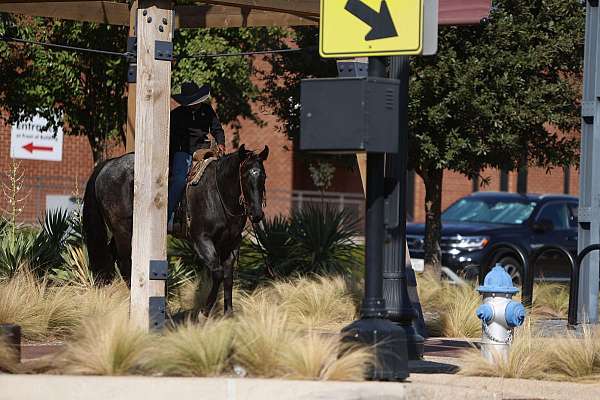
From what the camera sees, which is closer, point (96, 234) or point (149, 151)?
point (149, 151)

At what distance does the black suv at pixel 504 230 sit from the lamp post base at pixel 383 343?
1235 centimetres

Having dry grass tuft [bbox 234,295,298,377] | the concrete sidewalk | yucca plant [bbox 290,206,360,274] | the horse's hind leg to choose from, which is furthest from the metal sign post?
the concrete sidewalk

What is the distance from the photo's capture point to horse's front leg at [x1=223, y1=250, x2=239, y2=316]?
13.1 metres

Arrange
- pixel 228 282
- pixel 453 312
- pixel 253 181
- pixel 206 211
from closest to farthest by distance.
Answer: pixel 253 181 < pixel 228 282 < pixel 206 211 < pixel 453 312

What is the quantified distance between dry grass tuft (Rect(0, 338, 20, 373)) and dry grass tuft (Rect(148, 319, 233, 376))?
0.97 meters

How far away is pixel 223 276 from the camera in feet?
43.3

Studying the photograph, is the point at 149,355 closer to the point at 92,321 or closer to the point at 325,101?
→ the point at 92,321

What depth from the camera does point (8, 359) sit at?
913 centimetres

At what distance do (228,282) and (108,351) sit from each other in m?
4.43

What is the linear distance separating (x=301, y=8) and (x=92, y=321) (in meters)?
4.75

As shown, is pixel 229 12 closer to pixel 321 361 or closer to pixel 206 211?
pixel 206 211

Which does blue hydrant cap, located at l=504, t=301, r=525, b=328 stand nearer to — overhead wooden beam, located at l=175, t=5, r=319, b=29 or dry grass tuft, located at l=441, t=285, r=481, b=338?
dry grass tuft, located at l=441, t=285, r=481, b=338

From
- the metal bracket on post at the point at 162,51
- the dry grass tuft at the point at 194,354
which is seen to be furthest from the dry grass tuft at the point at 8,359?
the metal bracket on post at the point at 162,51

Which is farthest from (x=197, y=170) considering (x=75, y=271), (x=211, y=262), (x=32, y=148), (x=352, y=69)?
(x=32, y=148)
